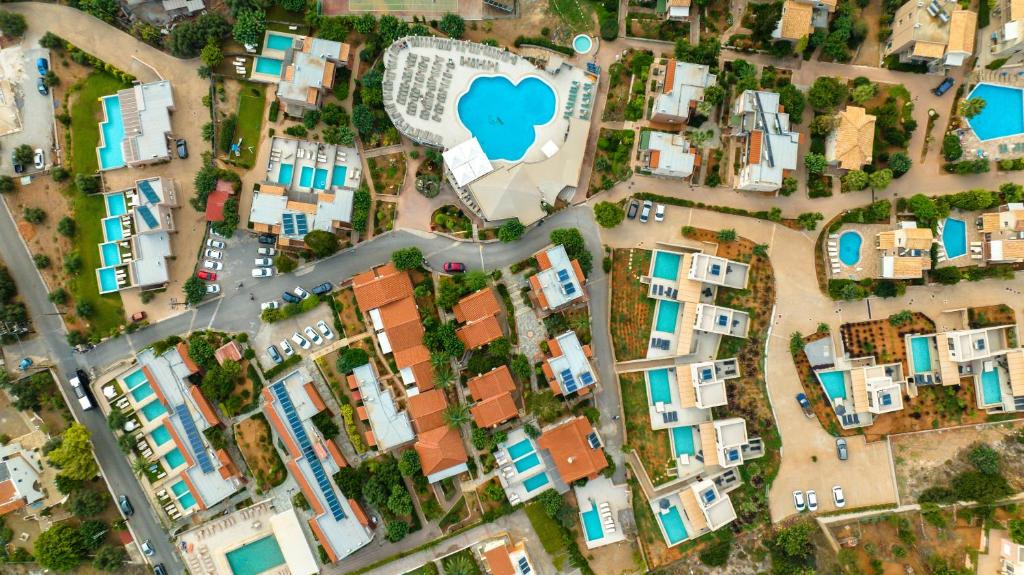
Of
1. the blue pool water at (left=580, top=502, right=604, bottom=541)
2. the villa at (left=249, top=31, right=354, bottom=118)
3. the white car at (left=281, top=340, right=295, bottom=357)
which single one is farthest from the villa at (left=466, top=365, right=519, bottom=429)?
the villa at (left=249, top=31, right=354, bottom=118)

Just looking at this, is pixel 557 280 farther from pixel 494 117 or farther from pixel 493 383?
pixel 494 117

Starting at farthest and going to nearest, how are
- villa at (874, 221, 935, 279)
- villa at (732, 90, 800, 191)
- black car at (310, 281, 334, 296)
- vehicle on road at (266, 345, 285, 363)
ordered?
black car at (310, 281, 334, 296)
vehicle on road at (266, 345, 285, 363)
villa at (732, 90, 800, 191)
villa at (874, 221, 935, 279)

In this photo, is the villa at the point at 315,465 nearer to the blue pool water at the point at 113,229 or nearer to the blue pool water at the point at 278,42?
the blue pool water at the point at 113,229

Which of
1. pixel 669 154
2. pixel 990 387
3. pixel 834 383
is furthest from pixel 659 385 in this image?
pixel 990 387

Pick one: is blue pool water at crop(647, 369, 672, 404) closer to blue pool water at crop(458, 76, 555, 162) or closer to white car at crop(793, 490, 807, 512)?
white car at crop(793, 490, 807, 512)

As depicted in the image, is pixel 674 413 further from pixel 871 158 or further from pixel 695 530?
pixel 871 158

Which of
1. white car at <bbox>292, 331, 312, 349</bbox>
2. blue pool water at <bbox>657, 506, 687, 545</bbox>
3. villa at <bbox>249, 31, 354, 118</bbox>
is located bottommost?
blue pool water at <bbox>657, 506, 687, 545</bbox>
